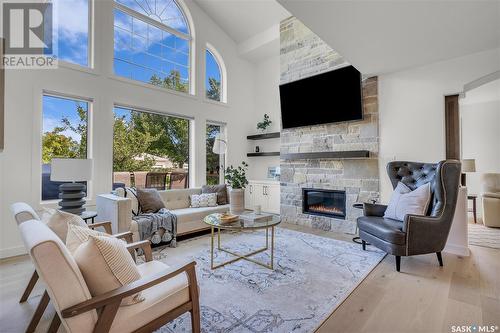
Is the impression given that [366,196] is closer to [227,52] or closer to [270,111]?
[270,111]

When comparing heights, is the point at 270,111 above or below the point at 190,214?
above

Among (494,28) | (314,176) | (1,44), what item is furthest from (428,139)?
(1,44)

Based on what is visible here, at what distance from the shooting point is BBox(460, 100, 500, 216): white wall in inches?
152

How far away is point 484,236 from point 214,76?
19.4 feet

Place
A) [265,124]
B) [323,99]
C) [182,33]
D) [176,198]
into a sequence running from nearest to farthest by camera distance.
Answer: [176,198]
[323,99]
[182,33]
[265,124]

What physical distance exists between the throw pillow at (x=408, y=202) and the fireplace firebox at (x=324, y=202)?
1267 millimetres

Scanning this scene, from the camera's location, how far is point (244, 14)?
17.6 ft

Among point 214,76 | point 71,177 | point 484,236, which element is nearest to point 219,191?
point 71,177

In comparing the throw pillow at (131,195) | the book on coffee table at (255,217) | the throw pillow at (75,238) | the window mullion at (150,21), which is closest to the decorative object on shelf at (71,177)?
the throw pillow at (131,195)

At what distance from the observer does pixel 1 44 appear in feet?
10.3

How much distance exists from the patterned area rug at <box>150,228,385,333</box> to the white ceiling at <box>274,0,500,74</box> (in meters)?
2.65

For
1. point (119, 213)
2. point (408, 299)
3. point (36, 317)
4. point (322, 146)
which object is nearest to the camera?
point (36, 317)

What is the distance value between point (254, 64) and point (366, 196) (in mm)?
4544

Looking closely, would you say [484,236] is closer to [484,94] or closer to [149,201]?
[484,94]
